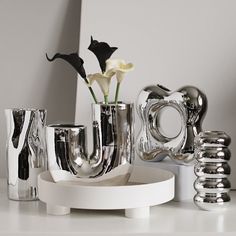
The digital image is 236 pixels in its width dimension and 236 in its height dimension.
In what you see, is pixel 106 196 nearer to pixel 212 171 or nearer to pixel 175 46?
pixel 212 171

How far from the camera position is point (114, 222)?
988mm

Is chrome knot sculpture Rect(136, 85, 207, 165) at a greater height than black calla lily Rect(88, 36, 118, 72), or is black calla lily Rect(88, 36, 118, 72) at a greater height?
black calla lily Rect(88, 36, 118, 72)

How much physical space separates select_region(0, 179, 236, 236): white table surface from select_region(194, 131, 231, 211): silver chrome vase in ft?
0.07

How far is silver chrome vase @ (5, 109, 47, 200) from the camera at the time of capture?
114cm

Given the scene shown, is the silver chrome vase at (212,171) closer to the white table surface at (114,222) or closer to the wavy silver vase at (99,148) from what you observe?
the white table surface at (114,222)

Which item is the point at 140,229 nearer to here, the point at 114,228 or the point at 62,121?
the point at 114,228

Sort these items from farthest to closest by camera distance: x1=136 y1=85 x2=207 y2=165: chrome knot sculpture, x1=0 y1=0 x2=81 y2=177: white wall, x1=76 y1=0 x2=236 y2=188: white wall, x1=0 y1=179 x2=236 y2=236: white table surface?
x1=0 y1=0 x2=81 y2=177: white wall, x1=76 y1=0 x2=236 y2=188: white wall, x1=136 y1=85 x2=207 y2=165: chrome knot sculpture, x1=0 y1=179 x2=236 y2=236: white table surface

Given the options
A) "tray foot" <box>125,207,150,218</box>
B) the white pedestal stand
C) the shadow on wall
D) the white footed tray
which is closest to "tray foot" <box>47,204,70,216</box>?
the white footed tray

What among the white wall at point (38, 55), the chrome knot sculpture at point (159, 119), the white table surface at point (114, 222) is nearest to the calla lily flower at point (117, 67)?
the chrome knot sculpture at point (159, 119)

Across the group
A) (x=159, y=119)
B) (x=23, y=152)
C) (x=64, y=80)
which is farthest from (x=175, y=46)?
(x=23, y=152)

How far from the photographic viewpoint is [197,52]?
50.7 inches

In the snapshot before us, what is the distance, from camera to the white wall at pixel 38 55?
1.39m

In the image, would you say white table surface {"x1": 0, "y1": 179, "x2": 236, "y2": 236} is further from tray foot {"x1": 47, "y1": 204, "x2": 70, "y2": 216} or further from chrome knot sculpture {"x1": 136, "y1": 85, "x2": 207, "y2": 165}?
chrome knot sculpture {"x1": 136, "y1": 85, "x2": 207, "y2": 165}

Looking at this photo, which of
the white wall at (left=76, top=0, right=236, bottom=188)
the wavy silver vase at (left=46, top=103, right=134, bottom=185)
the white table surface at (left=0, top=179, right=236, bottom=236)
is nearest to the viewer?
the white table surface at (left=0, top=179, right=236, bottom=236)
